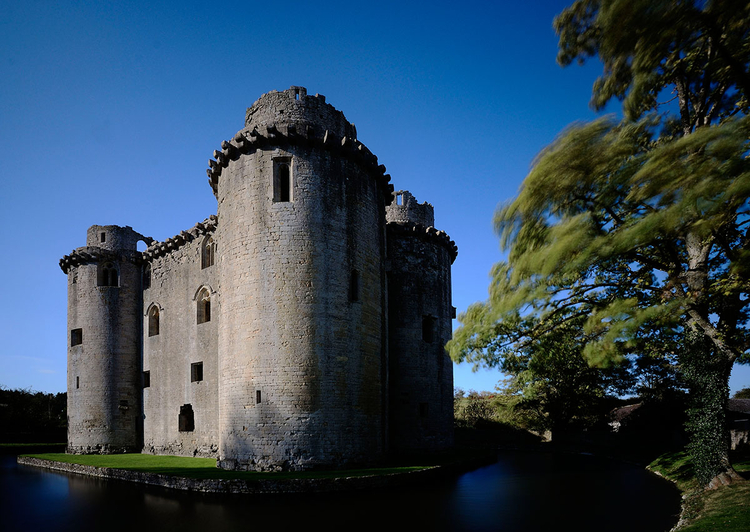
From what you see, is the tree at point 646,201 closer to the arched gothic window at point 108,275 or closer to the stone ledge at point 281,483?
the stone ledge at point 281,483

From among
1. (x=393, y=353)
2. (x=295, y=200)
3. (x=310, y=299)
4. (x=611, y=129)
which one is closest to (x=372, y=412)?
(x=310, y=299)

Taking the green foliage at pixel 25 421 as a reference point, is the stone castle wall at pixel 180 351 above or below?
above

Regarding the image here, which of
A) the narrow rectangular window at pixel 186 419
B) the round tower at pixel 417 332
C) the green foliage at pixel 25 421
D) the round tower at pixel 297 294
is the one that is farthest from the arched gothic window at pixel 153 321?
the green foliage at pixel 25 421

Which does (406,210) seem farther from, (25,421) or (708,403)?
(25,421)

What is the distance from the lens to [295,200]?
18.3 metres

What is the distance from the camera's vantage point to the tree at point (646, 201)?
27.2 feet

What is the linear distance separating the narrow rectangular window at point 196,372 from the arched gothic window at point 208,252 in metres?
4.53

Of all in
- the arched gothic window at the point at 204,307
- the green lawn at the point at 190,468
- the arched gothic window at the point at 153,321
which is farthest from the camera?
the arched gothic window at the point at 153,321

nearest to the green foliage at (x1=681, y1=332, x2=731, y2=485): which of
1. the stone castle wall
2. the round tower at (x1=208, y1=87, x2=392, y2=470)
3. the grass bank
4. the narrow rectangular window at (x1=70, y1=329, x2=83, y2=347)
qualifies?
the grass bank

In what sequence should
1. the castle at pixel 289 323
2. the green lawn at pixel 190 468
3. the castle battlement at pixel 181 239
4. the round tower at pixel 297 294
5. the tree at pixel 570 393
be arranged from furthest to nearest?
the tree at pixel 570 393, the castle battlement at pixel 181 239, the castle at pixel 289 323, the round tower at pixel 297 294, the green lawn at pixel 190 468

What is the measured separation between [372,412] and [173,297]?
519 inches

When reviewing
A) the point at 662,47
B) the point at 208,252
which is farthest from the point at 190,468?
the point at 662,47

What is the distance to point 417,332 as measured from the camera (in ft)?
83.5

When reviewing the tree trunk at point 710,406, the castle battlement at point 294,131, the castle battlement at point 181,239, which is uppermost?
the castle battlement at point 294,131
